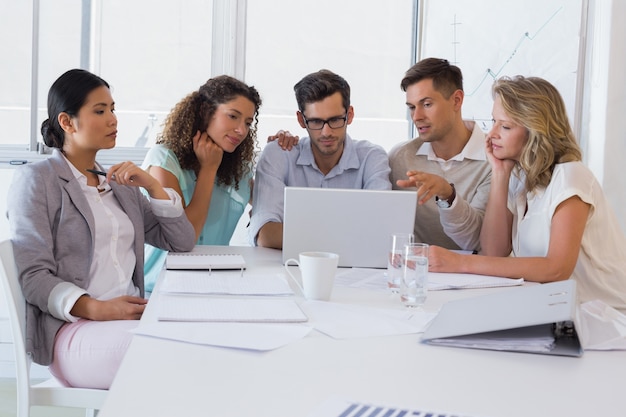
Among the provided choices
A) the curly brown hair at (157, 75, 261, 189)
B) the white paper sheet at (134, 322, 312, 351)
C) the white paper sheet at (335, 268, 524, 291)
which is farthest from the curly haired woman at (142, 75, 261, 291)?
the white paper sheet at (134, 322, 312, 351)

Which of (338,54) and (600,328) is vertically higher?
(338,54)

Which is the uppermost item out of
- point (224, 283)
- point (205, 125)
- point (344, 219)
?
point (205, 125)

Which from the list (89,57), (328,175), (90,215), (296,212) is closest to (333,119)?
(328,175)

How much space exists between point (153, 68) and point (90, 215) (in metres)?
1.75

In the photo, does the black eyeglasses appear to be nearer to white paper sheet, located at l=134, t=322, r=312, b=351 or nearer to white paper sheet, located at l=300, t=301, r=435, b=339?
white paper sheet, located at l=300, t=301, r=435, b=339

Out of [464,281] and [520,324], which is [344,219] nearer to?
[464,281]

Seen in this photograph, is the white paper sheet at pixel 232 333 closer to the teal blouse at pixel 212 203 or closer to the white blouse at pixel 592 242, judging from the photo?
the white blouse at pixel 592 242

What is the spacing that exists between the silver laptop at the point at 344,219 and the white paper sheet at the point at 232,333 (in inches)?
23.8

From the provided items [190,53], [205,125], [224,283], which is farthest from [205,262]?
[190,53]

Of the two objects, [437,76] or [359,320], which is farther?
[437,76]

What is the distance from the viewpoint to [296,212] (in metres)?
1.80

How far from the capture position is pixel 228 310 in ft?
4.28

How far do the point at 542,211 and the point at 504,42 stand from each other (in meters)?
1.73

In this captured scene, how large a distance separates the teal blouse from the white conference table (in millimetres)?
1336
